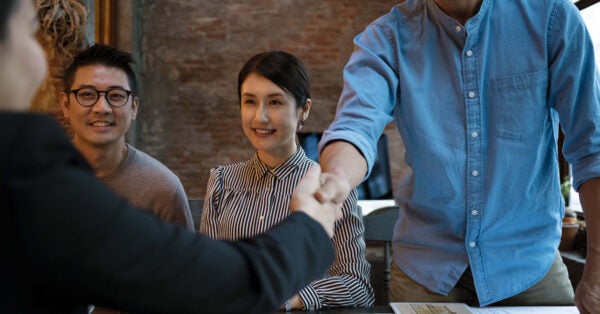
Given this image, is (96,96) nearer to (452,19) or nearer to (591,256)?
(452,19)

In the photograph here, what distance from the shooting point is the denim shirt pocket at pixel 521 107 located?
1.35 m

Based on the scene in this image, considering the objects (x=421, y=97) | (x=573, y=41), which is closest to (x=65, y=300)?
(x=421, y=97)

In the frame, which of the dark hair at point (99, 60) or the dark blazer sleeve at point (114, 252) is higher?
the dark hair at point (99, 60)

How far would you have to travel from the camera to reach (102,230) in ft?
1.83

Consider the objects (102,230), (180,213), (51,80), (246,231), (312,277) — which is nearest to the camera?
(102,230)

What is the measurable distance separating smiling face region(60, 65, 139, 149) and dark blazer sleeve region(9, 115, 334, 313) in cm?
143

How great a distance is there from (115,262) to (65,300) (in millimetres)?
83

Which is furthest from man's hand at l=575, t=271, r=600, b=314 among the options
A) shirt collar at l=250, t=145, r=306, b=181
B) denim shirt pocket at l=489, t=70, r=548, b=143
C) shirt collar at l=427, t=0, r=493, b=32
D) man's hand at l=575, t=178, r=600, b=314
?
shirt collar at l=250, t=145, r=306, b=181

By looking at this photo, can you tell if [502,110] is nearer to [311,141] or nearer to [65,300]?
[65,300]

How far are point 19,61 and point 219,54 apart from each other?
A: 553 cm

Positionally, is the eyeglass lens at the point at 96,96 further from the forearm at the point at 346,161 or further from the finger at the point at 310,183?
the finger at the point at 310,183

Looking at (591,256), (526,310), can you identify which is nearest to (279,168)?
(526,310)

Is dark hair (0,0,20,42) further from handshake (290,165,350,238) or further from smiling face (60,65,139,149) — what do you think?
smiling face (60,65,139,149)

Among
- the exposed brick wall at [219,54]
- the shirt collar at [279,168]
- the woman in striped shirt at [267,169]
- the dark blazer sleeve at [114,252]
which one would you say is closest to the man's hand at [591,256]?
the woman in striped shirt at [267,169]
